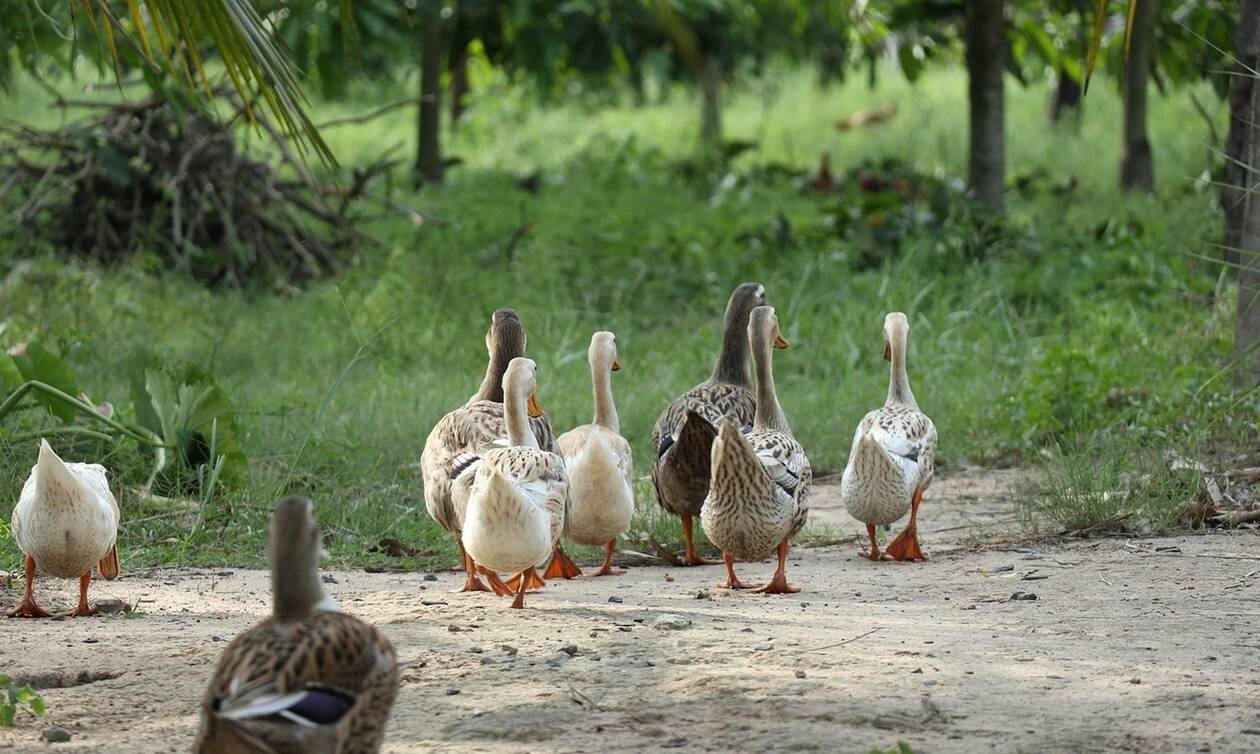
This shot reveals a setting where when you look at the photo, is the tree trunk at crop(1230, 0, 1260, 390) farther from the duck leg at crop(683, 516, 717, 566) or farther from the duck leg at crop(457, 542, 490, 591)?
the duck leg at crop(457, 542, 490, 591)

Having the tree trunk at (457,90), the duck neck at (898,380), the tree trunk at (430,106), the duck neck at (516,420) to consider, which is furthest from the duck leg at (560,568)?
the tree trunk at (457,90)

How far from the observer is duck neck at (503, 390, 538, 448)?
22.3 feet

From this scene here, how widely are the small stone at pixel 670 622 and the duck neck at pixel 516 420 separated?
3.93ft

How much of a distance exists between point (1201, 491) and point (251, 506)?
4317 millimetres

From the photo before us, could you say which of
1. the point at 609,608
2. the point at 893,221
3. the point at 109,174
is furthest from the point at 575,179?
the point at 609,608

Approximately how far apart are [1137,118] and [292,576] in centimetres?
1294

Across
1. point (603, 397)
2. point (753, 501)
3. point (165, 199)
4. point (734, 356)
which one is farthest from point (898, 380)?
point (165, 199)

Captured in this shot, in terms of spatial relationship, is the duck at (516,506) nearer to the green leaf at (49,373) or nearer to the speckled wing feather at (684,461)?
the speckled wing feather at (684,461)

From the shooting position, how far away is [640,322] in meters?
12.2

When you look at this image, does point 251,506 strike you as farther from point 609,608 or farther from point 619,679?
point 619,679

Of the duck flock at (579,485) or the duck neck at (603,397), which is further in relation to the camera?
the duck neck at (603,397)

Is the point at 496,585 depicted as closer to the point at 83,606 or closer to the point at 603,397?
the point at 603,397

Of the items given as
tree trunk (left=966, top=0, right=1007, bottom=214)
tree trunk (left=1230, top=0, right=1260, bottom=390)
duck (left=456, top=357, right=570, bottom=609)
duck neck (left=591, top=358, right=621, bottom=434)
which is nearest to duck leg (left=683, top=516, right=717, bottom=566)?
duck neck (left=591, top=358, right=621, bottom=434)

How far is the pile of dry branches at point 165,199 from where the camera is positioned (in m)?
12.8
